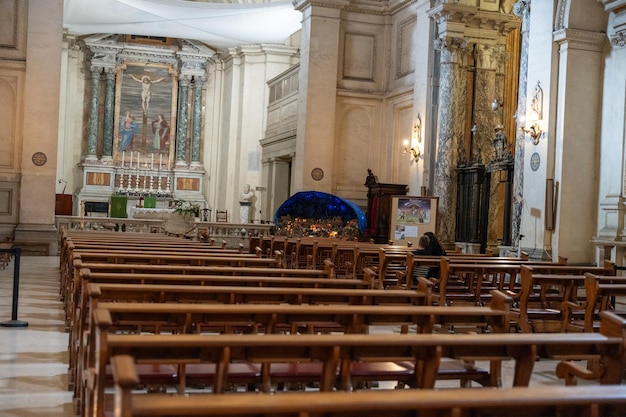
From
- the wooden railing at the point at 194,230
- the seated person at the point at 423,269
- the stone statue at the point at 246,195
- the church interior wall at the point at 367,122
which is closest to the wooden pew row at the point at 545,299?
the seated person at the point at 423,269

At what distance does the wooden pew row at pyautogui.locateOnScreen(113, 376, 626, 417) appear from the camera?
188 cm

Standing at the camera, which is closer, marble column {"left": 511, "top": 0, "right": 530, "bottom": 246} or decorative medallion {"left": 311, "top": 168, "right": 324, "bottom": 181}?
marble column {"left": 511, "top": 0, "right": 530, "bottom": 246}

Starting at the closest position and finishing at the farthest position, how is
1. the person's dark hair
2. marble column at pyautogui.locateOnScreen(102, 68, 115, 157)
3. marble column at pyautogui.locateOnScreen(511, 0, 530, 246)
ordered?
the person's dark hair, marble column at pyautogui.locateOnScreen(511, 0, 530, 246), marble column at pyautogui.locateOnScreen(102, 68, 115, 157)

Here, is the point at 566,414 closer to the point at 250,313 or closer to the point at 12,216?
the point at 250,313

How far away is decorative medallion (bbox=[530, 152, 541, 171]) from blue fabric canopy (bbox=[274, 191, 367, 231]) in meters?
5.56

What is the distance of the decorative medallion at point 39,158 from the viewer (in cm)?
1673

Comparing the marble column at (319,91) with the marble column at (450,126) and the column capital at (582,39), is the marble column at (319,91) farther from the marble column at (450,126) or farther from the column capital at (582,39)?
the column capital at (582,39)

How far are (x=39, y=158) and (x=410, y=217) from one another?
8143 mm

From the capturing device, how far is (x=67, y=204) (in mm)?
24359

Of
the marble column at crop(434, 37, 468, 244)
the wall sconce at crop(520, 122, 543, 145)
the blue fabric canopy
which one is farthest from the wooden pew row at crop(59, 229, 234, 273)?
the marble column at crop(434, 37, 468, 244)

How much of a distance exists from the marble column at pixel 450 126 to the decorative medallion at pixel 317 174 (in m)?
3.27

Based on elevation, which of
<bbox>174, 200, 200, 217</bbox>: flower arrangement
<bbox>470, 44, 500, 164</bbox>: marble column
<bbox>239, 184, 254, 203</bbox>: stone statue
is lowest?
<bbox>174, 200, 200, 217</bbox>: flower arrangement

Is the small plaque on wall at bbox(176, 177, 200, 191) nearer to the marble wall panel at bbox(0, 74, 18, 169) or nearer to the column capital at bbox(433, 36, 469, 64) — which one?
the marble wall panel at bbox(0, 74, 18, 169)

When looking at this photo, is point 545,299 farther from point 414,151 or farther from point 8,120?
point 8,120
